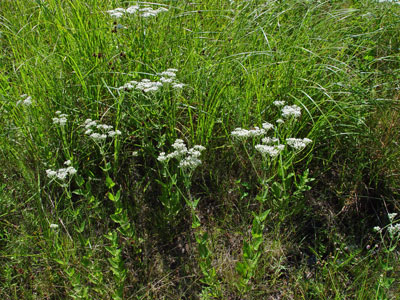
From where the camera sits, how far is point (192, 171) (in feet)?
7.30

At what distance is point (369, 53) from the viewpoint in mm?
2758

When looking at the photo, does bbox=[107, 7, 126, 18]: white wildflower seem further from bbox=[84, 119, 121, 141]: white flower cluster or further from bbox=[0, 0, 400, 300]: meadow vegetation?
bbox=[84, 119, 121, 141]: white flower cluster

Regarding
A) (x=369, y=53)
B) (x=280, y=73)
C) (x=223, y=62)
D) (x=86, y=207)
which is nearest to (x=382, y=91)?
(x=369, y=53)

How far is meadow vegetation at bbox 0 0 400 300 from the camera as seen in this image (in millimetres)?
1929

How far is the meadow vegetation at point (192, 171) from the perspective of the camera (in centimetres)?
193

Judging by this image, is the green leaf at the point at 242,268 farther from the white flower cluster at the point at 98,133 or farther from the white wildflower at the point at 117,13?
the white wildflower at the point at 117,13

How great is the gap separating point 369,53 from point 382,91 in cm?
49

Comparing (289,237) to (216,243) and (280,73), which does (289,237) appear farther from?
(280,73)

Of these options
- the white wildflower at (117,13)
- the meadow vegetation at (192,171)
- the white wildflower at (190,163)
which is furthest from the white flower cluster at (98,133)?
the white wildflower at (117,13)

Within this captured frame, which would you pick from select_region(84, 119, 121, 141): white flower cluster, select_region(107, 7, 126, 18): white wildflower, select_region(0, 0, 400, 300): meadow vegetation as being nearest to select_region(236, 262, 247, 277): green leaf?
select_region(0, 0, 400, 300): meadow vegetation

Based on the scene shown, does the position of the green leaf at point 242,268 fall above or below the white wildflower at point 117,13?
below

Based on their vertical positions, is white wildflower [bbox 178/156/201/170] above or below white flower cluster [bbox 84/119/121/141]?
below

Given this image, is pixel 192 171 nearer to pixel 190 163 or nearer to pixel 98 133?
pixel 190 163

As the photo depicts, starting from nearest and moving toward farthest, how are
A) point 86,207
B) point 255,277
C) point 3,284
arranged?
point 3,284 < point 255,277 < point 86,207
